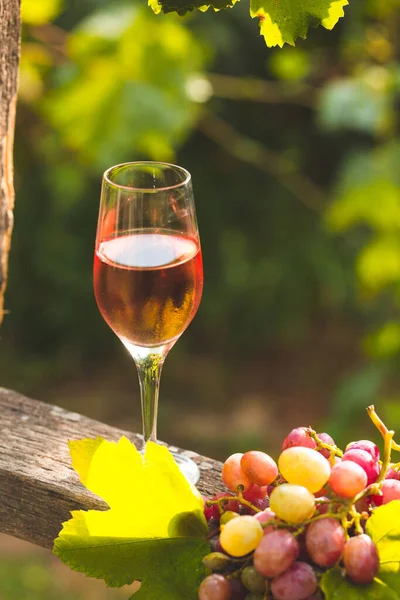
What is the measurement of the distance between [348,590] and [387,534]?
0.06 m

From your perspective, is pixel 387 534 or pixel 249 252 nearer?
pixel 387 534

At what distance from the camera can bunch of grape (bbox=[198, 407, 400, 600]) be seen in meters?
0.61

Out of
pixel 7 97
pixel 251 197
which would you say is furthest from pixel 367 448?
pixel 251 197

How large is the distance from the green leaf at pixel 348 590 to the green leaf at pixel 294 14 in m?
0.42

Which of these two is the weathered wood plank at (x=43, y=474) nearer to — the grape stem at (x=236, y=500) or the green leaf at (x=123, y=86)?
the grape stem at (x=236, y=500)


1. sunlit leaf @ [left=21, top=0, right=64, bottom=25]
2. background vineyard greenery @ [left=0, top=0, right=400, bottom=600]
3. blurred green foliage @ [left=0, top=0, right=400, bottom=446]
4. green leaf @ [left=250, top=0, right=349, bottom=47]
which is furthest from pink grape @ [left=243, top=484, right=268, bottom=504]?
background vineyard greenery @ [left=0, top=0, right=400, bottom=600]

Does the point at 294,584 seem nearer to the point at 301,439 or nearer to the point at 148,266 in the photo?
the point at 301,439

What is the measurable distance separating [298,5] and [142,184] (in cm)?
31

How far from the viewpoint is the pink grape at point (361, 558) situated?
0.60m

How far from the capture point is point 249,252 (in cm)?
356

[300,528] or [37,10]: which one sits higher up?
[37,10]

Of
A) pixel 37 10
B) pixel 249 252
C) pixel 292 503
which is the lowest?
pixel 249 252

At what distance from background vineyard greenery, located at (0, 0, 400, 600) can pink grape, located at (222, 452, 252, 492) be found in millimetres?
1913

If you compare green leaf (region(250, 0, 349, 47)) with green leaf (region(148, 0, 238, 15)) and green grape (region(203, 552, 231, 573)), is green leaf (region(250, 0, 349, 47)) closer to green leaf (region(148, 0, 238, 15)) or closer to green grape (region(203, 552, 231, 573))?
green leaf (region(148, 0, 238, 15))
